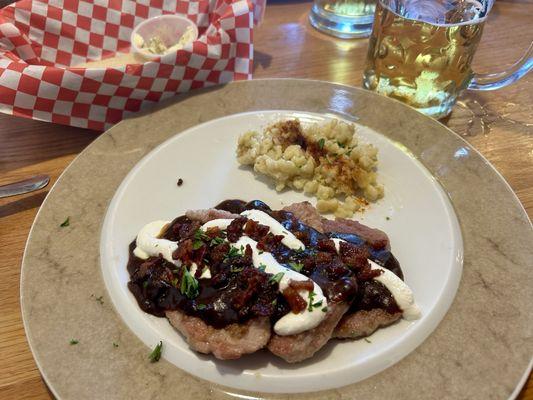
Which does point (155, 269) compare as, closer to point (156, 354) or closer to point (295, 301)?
point (156, 354)

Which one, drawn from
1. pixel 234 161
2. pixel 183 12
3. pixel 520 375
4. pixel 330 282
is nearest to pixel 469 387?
pixel 520 375

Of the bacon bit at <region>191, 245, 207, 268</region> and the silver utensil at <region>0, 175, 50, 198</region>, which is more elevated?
the bacon bit at <region>191, 245, 207, 268</region>

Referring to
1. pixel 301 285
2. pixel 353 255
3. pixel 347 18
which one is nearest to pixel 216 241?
pixel 301 285

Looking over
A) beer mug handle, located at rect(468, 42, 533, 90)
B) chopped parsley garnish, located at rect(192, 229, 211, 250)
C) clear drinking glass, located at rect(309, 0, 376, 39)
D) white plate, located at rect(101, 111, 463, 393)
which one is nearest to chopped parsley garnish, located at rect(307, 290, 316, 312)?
white plate, located at rect(101, 111, 463, 393)

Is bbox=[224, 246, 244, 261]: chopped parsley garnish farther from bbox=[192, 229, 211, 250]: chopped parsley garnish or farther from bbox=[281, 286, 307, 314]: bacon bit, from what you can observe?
bbox=[281, 286, 307, 314]: bacon bit

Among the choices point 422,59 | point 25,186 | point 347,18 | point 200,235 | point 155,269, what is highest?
point 422,59

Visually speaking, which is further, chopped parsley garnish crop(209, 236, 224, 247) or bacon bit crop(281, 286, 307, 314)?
chopped parsley garnish crop(209, 236, 224, 247)

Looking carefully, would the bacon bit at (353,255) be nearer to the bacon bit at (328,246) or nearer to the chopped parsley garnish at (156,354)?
the bacon bit at (328,246)

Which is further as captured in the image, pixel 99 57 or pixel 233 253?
pixel 99 57

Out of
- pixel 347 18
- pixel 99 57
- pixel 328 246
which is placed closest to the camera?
pixel 328 246
